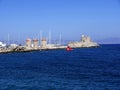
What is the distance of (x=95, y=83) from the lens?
35781mm

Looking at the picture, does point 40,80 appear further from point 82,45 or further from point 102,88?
point 82,45

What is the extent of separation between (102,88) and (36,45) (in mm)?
107803

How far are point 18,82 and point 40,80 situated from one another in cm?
286

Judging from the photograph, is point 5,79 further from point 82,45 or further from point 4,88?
point 82,45

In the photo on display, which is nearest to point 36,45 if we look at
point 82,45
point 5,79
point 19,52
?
point 19,52

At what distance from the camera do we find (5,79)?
3856 cm

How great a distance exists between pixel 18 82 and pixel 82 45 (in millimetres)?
153664

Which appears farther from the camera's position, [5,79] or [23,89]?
[5,79]

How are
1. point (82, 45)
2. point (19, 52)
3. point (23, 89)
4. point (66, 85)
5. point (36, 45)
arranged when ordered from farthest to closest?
point (82, 45) → point (36, 45) → point (19, 52) → point (66, 85) → point (23, 89)

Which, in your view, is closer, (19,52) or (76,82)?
(76,82)

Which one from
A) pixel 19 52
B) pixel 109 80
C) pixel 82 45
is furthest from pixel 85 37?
pixel 109 80

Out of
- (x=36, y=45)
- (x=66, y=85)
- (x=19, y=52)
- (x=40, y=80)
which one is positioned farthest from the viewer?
(x=36, y=45)

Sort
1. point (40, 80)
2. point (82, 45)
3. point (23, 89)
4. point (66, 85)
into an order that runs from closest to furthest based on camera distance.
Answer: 1. point (23, 89)
2. point (66, 85)
3. point (40, 80)
4. point (82, 45)

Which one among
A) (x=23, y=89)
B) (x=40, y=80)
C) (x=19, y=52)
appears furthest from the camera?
(x=19, y=52)
